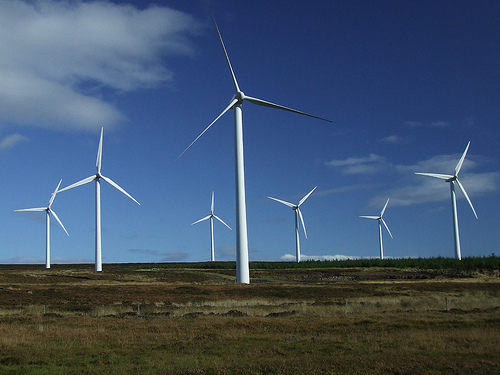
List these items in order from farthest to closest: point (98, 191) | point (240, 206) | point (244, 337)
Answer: point (98, 191) < point (240, 206) < point (244, 337)

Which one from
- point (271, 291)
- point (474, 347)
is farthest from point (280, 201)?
point (474, 347)

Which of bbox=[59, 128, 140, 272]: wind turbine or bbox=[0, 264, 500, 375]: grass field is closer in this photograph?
bbox=[0, 264, 500, 375]: grass field

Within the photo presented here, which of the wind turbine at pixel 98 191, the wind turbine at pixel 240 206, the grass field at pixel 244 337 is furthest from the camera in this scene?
the wind turbine at pixel 98 191

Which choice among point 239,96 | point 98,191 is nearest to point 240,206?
point 239,96

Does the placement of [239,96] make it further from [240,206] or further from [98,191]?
[98,191]

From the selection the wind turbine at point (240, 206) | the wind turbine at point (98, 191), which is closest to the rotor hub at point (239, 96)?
the wind turbine at point (240, 206)

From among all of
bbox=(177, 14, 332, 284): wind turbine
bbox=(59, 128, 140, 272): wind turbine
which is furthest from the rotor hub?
bbox=(59, 128, 140, 272): wind turbine

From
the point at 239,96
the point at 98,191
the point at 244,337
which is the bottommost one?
the point at 244,337

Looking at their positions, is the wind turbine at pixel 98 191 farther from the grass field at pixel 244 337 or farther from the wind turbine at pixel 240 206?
A: the grass field at pixel 244 337

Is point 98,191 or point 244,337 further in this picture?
point 98,191

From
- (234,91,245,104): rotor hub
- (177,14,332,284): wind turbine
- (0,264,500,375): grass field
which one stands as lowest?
(0,264,500,375): grass field

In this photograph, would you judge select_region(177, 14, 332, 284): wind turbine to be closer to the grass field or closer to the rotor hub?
the rotor hub

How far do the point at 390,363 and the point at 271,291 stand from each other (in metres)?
36.0

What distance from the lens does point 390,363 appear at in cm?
1870
